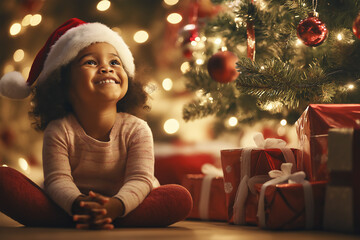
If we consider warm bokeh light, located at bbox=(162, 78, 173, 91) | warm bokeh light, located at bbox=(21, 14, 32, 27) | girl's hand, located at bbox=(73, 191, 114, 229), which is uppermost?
warm bokeh light, located at bbox=(21, 14, 32, 27)

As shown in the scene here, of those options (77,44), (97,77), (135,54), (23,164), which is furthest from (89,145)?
(135,54)

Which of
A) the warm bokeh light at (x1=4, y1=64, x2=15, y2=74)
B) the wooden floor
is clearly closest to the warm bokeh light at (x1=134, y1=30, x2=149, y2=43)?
the warm bokeh light at (x1=4, y1=64, x2=15, y2=74)

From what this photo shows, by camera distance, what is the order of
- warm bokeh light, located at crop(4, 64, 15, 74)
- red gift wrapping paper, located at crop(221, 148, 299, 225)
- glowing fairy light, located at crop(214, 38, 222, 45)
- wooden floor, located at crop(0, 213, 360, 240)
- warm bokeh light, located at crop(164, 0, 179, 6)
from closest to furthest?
wooden floor, located at crop(0, 213, 360, 240) → red gift wrapping paper, located at crop(221, 148, 299, 225) → glowing fairy light, located at crop(214, 38, 222, 45) → warm bokeh light, located at crop(4, 64, 15, 74) → warm bokeh light, located at crop(164, 0, 179, 6)

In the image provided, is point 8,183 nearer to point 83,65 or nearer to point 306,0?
point 83,65

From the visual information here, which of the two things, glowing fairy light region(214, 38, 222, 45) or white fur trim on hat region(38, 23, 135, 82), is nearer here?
white fur trim on hat region(38, 23, 135, 82)

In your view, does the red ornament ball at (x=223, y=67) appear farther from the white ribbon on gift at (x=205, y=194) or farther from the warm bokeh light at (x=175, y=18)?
the warm bokeh light at (x=175, y=18)

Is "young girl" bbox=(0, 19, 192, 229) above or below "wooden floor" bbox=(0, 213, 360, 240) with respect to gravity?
above

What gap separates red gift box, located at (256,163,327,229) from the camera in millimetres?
1127

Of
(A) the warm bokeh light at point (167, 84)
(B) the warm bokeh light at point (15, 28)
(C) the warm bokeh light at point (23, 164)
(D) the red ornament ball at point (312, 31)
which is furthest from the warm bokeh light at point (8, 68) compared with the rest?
(D) the red ornament ball at point (312, 31)

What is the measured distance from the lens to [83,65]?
1315 millimetres

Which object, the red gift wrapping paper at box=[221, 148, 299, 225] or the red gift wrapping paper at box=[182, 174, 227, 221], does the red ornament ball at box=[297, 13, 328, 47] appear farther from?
the red gift wrapping paper at box=[182, 174, 227, 221]

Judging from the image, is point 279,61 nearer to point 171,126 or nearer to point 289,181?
point 289,181

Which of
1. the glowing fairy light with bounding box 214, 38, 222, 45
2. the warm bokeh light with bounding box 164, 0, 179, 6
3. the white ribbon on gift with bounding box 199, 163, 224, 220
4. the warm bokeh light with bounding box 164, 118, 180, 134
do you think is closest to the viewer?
the white ribbon on gift with bounding box 199, 163, 224, 220

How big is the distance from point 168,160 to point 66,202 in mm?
625
